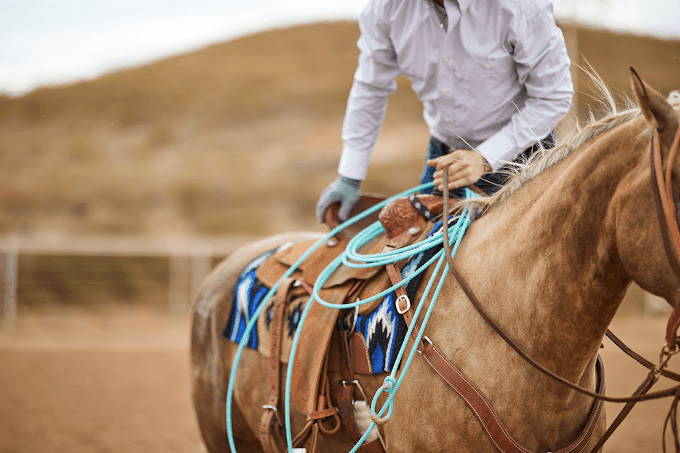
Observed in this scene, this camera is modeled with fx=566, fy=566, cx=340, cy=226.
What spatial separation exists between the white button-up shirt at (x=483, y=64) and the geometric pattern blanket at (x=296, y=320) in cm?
48

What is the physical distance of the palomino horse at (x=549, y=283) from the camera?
4.35 ft

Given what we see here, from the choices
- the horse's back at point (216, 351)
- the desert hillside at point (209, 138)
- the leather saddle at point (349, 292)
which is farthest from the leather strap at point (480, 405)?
the desert hillside at point (209, 138)

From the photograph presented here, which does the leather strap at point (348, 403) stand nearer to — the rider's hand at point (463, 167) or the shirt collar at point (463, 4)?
the rider's hand at point (463, 167)

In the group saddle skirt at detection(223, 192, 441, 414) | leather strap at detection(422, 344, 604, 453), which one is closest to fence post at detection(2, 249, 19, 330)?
saddle skirt at detection(223, 192, 441, 414)

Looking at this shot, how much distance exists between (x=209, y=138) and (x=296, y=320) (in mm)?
24945

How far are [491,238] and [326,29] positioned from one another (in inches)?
1328

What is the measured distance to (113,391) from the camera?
655 cm

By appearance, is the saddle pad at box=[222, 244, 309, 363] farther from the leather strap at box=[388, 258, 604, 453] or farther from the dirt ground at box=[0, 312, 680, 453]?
the dirt ground at box=[0, 312, 680, 453]

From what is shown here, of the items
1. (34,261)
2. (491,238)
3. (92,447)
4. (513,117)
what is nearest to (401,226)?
(491,238)

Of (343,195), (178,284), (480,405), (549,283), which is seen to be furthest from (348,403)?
(178,284)

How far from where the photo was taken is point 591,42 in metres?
16.7

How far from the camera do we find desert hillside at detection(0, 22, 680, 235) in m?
18.2

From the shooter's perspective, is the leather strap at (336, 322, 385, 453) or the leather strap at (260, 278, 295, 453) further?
the leather strap at (260, 278, 295, 453)

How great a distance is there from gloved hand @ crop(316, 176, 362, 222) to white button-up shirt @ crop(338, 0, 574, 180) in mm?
437
